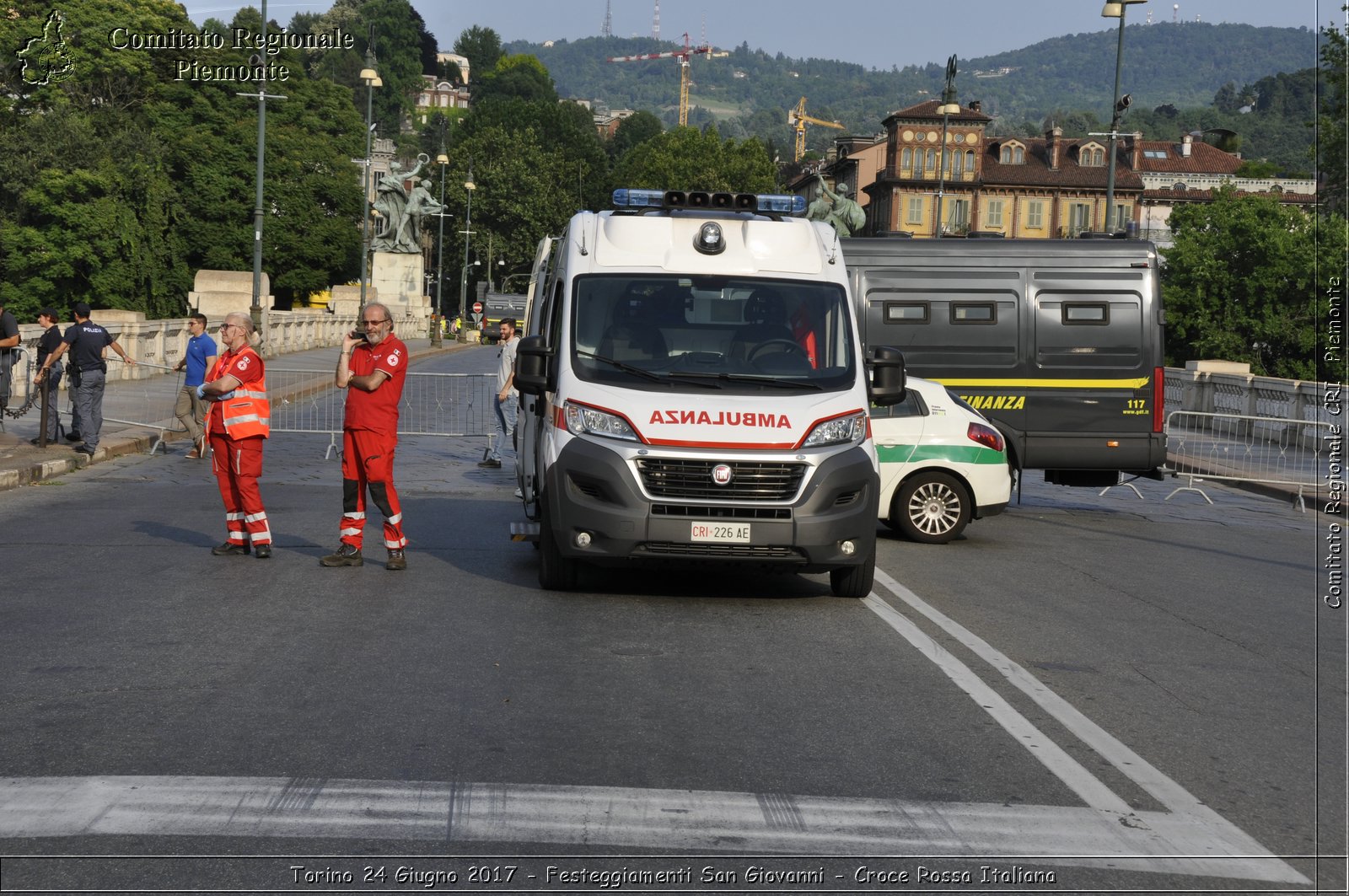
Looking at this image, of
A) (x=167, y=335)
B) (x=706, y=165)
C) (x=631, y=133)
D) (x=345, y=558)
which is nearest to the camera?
(x=345, y=558)

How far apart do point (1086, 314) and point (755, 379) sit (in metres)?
8.56

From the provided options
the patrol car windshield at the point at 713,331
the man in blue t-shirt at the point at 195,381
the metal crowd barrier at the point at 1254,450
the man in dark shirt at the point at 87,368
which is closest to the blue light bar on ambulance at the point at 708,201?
the patrol car windshield at the point at 713,331

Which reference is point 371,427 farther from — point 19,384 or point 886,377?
point 19,384

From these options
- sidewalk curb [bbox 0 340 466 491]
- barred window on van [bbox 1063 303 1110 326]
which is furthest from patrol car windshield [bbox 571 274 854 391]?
sidewalk curb [bbox 0 340 466 491]

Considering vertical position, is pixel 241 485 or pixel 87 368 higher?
pixel 87 368

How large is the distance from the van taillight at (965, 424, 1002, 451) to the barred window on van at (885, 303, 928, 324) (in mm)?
3874

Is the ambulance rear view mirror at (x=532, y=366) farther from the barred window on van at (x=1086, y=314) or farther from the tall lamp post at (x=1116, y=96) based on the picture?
the tall lamp post at (x=1116, y=96)

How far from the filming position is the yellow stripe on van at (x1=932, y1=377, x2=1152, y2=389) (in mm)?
17828

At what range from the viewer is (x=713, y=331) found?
10734 millimetres

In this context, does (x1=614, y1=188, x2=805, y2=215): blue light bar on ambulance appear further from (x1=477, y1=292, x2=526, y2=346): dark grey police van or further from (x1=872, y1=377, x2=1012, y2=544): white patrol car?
(x1=477, y1=292, x2=526, y2=346): dark grey police van

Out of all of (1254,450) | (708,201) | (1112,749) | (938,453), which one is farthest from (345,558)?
(1254,450)

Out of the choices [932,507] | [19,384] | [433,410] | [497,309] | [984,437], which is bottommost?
[932,507]

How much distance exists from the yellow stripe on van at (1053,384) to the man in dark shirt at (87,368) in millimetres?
9914

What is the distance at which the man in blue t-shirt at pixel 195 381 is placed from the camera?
2070cm
